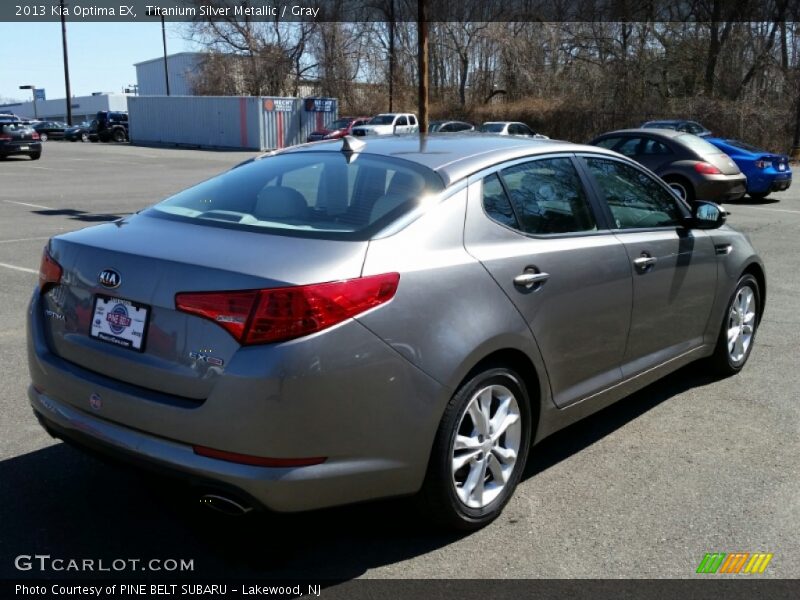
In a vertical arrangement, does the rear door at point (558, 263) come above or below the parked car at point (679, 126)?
below

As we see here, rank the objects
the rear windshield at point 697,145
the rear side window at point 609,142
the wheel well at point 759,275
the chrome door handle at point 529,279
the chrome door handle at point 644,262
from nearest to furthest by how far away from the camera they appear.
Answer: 1. the chrome door handle at point 529,279
2. the chrome door handle at point 644,262
3. the wheel well at point 759,275
4. the rear windshield at point 697,145
5. the rear side window at point 609,142

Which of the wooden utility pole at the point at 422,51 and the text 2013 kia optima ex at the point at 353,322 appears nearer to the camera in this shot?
the text 2013 kia optima ex at the point at 353,322

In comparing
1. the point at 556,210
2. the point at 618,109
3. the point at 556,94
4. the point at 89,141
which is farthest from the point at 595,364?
the point at 89,141

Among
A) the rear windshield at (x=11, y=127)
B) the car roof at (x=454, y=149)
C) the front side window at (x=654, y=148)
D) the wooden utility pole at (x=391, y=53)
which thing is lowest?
the car roof at (x=454, y=149)

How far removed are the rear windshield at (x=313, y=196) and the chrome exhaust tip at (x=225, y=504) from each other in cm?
101

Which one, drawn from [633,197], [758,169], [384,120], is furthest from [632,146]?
[384,120]

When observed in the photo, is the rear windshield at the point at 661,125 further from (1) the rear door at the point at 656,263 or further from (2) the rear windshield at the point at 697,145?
(1) the rear door at the point at 656,263

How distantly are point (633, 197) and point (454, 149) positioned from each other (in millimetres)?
1262

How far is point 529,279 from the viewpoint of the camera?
3494 mm

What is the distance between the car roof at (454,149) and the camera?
3.59 m

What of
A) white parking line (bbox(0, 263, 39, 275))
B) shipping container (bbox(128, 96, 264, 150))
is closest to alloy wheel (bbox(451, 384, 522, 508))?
white parking line (bbox(0, 263, 39, 275))

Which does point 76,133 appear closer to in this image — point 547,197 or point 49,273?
point 49,273

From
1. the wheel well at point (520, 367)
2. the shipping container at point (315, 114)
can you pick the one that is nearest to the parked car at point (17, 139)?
the shipping container at point (315, 114)

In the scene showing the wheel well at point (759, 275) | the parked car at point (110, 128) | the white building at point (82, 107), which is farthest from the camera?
the white building at point (82, 107)
